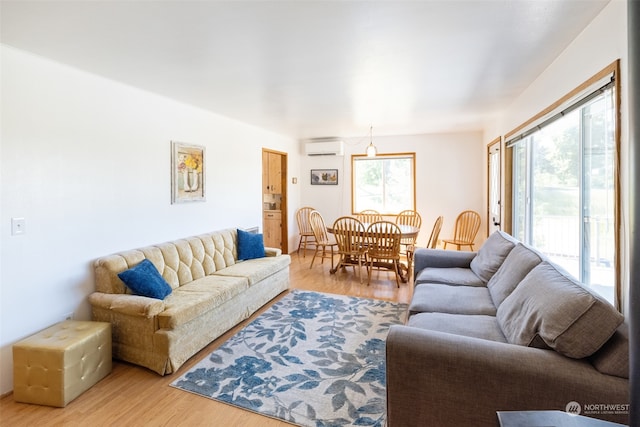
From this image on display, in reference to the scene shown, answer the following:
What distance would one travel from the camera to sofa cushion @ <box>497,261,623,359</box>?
1.33 m

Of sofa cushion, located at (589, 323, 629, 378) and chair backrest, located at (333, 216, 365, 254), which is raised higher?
chair backrest, located at (333, 216, 365, 254)

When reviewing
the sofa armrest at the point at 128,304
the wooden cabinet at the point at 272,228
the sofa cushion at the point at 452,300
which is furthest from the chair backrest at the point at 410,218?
the sofa armrest at the point at 128,304

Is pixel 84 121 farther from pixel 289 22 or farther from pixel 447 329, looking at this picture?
pixel 447 329

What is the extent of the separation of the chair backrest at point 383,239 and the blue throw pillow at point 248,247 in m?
1.53

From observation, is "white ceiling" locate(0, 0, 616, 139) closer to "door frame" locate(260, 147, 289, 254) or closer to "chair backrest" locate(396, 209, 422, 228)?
"chair backrest" locate(396, 209, 422, 228)

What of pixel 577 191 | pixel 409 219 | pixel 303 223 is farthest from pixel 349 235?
pixel 577 191

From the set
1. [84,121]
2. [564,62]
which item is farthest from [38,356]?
[564,62]

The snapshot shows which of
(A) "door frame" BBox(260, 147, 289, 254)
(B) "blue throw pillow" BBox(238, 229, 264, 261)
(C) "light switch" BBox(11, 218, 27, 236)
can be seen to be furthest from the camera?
(A) "door frame" BBox(260, 147, 289, 254)

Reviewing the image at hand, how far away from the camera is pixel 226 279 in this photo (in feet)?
10.3

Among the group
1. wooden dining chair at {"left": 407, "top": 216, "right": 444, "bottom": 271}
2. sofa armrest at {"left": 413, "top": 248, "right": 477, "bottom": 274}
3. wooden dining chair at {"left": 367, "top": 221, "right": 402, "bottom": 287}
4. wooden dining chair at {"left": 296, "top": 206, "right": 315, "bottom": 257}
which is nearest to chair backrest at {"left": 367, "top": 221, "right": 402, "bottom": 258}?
wooden dining chair at {"left": 367, "top": 221, "right": 402, "bottom": 287}

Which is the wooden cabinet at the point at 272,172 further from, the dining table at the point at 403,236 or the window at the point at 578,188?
the window at the point at 578,188

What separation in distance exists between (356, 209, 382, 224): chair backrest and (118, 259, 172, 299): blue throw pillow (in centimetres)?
401

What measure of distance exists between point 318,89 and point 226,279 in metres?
2.14

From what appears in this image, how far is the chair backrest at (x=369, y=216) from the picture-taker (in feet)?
19.5
